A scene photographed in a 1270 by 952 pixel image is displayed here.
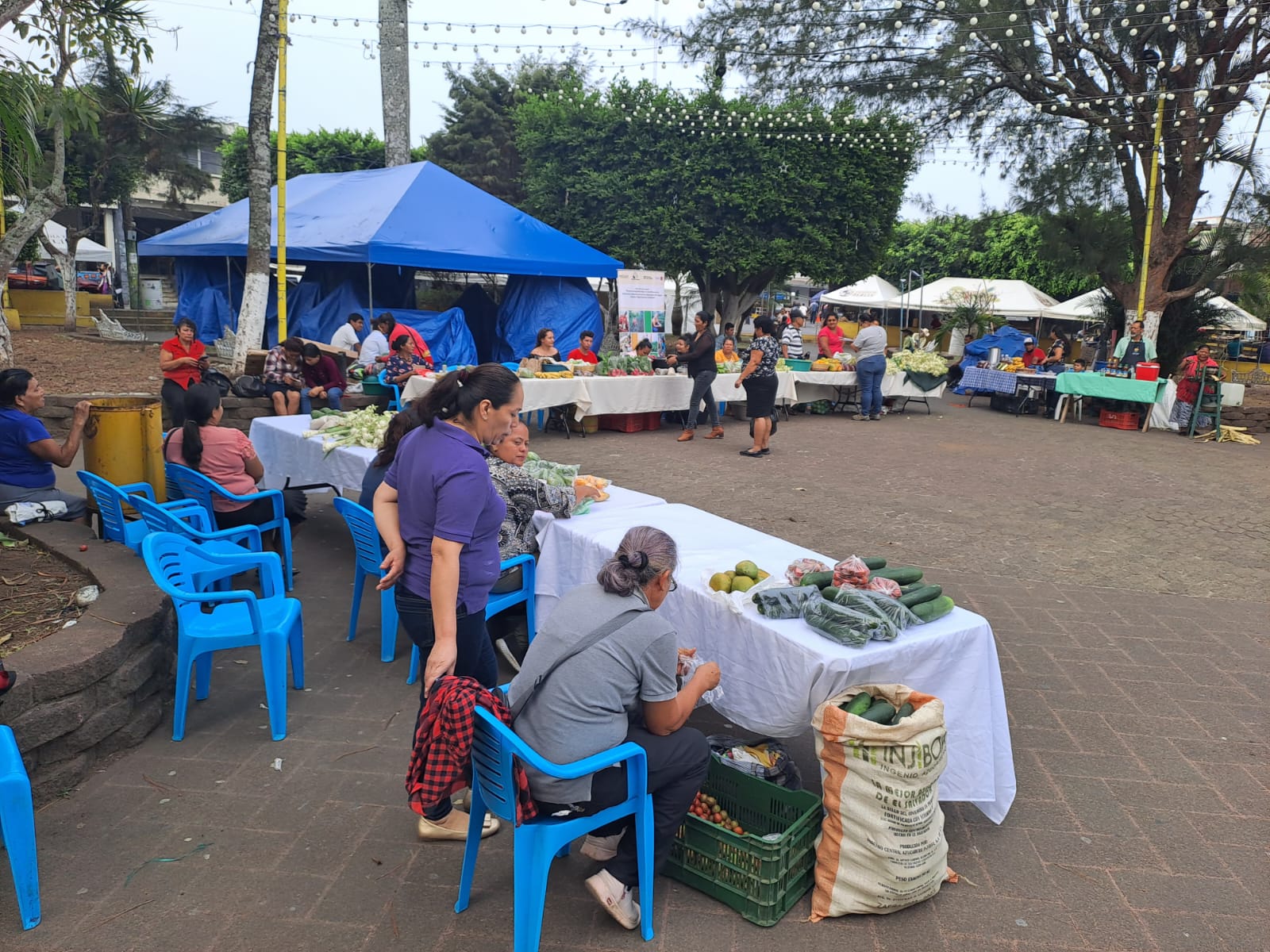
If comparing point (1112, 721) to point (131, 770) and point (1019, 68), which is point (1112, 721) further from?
point (1019, 68)

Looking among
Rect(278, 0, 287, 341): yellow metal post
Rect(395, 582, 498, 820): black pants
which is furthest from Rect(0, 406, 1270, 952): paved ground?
Rect(278, 0, 287, 341): yellow metal post

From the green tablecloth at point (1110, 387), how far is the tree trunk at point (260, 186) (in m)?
12.4

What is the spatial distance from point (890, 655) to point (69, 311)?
78.4ft

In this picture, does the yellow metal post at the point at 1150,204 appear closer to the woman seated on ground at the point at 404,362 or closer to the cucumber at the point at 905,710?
the woman seated on ground at the point at 404,362

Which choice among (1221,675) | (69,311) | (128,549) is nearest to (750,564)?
(1221,675)

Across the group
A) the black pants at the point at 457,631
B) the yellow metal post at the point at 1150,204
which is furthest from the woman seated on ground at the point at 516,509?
the yellow metal post at the point at 1150,204

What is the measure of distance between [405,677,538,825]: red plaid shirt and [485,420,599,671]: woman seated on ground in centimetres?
179

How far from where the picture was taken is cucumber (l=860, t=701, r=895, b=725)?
280 centimetres

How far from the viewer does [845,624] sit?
3111mm

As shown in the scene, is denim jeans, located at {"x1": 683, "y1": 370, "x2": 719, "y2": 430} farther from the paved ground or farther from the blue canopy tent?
the paved ground

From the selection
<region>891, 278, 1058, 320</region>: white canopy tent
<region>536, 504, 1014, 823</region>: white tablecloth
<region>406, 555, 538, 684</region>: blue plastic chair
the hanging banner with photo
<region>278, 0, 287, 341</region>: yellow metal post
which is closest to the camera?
<region>536, 504, 1014, 823</region>: white tablecloth

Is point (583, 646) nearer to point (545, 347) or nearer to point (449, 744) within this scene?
point (449, 744)

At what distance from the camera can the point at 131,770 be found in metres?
3.47

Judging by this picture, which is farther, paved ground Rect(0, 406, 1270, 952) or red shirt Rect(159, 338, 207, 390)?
red shirt Rect(159, 338, 207, 390)
